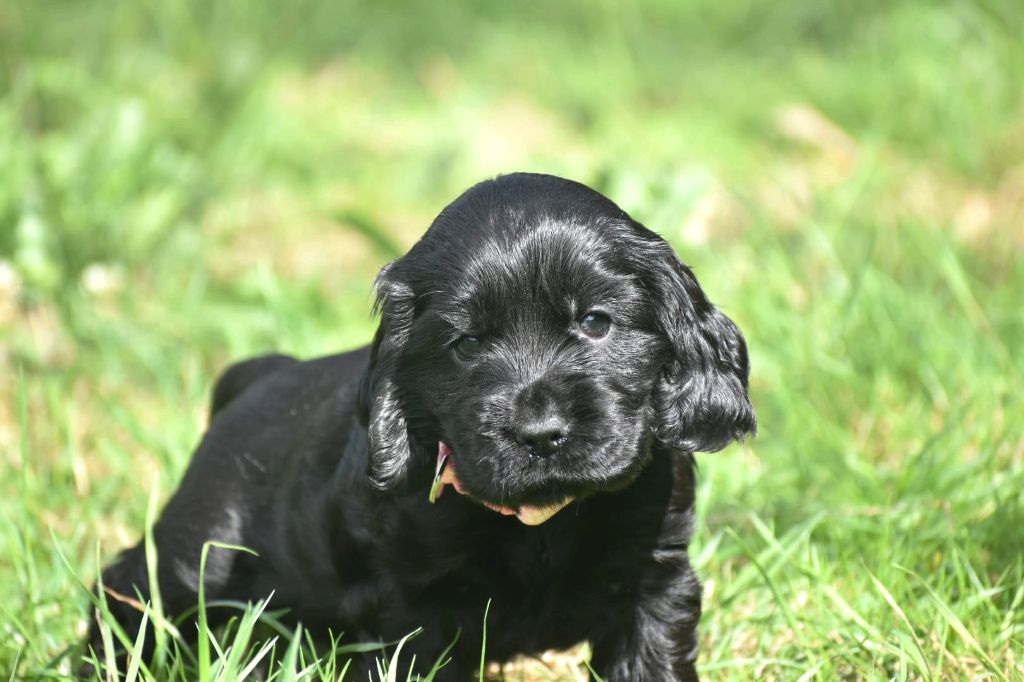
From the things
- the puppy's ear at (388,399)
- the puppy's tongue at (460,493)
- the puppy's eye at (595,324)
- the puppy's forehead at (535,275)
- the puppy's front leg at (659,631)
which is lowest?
the puppy's front leg at (659,631)

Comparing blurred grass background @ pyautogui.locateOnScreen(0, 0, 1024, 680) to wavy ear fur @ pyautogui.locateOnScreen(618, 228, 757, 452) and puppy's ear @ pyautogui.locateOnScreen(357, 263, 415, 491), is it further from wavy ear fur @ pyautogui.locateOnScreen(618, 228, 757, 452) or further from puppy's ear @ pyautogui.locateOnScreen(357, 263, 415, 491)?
puppy's ear @ pyautogui.locateOnScreen(357, 263, 415, 491)

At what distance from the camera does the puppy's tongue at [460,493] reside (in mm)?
2504

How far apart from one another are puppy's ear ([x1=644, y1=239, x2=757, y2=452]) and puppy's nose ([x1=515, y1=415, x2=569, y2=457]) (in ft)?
1.18

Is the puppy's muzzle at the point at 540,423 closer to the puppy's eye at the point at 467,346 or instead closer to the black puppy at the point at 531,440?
the black puppy at the point at 531,440

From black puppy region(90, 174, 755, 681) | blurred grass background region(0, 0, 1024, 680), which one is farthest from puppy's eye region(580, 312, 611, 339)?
blurred grass background region(0, 0, 1024, 680)

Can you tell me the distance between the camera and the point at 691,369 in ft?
8.84

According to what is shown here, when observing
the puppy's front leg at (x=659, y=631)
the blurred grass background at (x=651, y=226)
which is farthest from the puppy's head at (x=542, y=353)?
the blurred grass background at (x=651, y=226)

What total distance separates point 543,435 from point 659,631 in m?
0.64

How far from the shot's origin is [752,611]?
325 cm

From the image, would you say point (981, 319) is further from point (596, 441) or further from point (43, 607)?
point (43, 607)

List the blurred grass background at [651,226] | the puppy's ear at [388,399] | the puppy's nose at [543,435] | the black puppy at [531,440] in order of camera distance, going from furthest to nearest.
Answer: the blurred grass background at [651,226]
the puppy's ear at [388,399]
the black puppy at [531,440]
the puppy's nose at [543,435]

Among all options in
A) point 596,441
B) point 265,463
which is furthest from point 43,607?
point 596,441

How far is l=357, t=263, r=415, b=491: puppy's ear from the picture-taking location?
2652 millimetres

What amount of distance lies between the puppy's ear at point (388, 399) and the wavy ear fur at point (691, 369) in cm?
50
